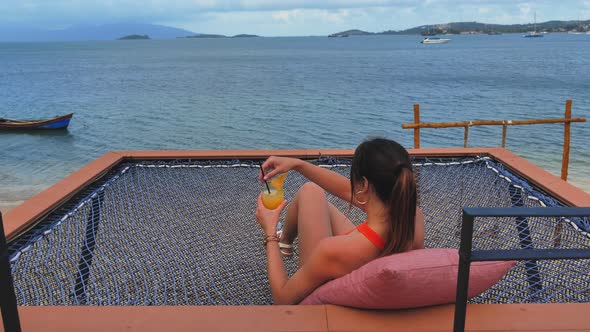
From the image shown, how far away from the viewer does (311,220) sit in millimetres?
2285

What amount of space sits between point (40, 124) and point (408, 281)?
68.0 ft

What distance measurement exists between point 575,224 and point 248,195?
7.56ft

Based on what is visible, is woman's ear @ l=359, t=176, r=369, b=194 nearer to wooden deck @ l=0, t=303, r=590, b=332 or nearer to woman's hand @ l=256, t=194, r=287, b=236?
wooden deck @ l=0, t=303, r=590, b=332

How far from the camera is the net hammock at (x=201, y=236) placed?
2.47m

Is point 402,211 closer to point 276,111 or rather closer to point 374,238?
point 374,238

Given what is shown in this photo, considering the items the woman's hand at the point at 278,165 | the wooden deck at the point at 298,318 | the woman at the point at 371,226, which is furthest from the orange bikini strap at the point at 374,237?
the woman's hand at the point at 278,165

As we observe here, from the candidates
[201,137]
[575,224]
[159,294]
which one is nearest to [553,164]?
[201,137]

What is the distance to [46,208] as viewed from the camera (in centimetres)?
274

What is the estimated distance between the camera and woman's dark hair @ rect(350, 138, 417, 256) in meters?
1.61

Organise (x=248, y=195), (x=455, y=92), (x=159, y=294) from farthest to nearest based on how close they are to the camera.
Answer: (x=455, y=92)
(x=248, y=195)
(x=159, y=294)

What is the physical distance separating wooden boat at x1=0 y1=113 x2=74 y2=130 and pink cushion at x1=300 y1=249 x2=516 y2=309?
20011mm

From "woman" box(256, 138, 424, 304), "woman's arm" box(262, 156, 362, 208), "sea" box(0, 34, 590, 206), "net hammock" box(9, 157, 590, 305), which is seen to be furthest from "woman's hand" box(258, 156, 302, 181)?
"sea" box(0, 34, 590, 206)

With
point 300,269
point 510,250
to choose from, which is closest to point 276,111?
point 300,269

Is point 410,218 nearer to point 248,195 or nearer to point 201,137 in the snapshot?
point 248,195
